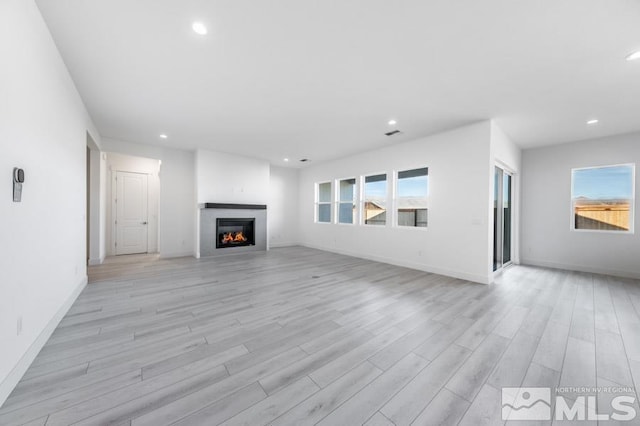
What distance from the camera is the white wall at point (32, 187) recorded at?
156 cm

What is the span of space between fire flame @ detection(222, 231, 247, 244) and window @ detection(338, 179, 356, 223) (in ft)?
9.84

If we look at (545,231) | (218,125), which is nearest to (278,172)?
(218,125)

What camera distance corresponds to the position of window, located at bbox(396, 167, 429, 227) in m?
5.18

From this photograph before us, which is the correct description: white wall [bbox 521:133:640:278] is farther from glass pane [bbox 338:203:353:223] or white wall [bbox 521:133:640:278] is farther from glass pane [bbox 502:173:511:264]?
glass pane [bbox 338:203:353:223]

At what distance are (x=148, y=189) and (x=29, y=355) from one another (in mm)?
6286

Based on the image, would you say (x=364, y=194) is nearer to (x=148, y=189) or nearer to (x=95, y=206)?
(x=95, y=206)

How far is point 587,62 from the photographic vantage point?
249 centimetres

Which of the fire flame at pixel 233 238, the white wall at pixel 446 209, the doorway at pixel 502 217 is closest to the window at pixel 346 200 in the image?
the white wall at pixel 446 209

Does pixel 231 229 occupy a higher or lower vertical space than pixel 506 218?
lower

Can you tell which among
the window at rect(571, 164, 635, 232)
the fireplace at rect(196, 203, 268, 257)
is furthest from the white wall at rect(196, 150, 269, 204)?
the window at rect(571, 164, 635, 232)

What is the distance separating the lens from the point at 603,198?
4.80 m

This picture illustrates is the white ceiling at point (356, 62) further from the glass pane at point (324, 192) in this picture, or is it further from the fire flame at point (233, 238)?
the glass pane at point (324, 192)

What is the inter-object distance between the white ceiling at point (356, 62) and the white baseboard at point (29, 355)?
277 centimetres

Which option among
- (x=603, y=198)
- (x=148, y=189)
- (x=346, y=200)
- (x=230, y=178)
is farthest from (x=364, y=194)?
(x=148, y=189)
